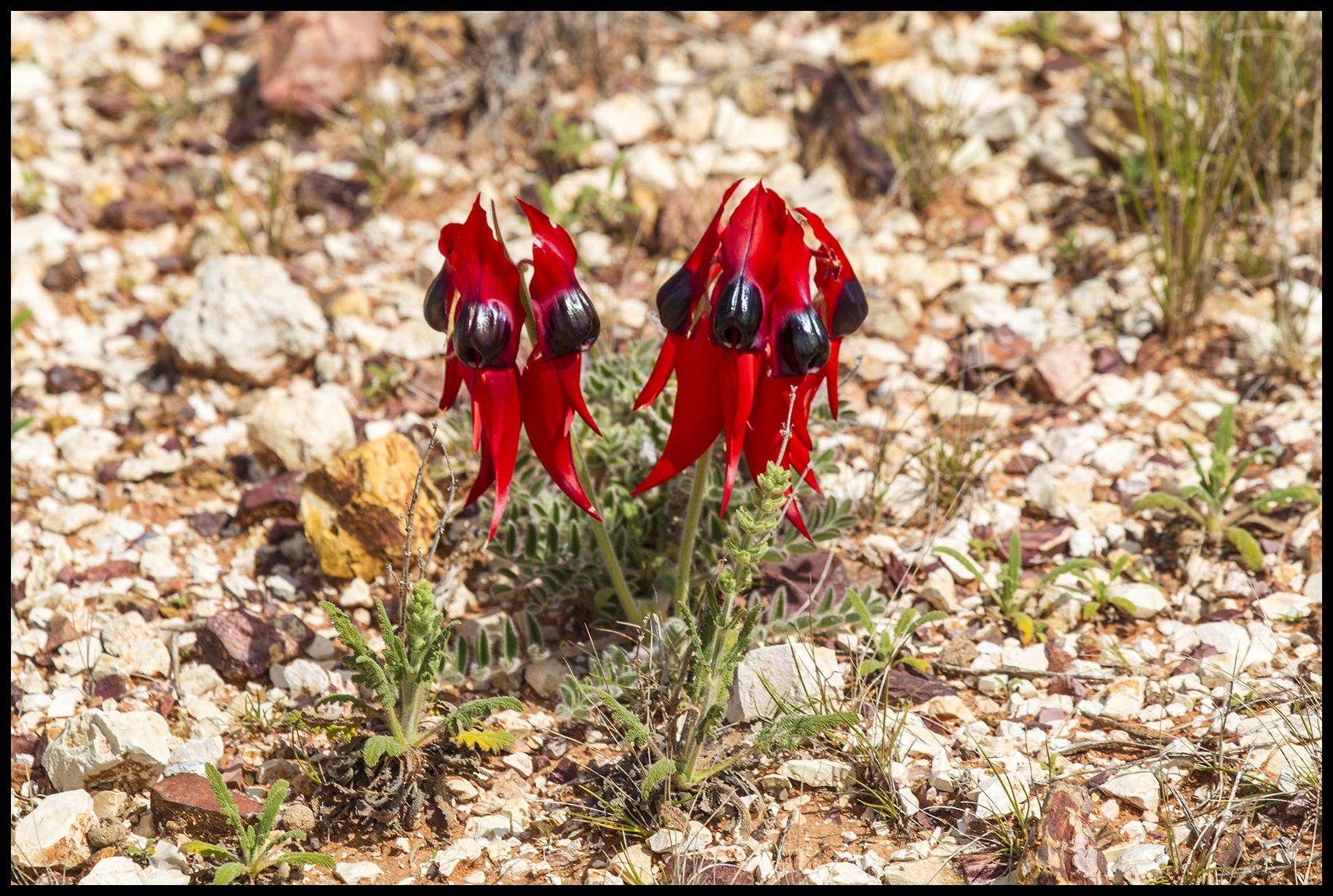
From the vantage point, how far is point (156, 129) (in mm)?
4367

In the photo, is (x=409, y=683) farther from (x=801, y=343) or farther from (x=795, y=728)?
(x=801, y=343)

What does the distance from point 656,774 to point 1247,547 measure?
1420mm

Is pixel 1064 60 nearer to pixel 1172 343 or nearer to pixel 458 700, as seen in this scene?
pixel 1172 343

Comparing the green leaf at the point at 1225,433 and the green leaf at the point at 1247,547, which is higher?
the green leaf at the point at 1225,433

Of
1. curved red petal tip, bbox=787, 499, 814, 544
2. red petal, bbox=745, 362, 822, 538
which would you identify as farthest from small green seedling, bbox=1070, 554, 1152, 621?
red petal, bbox=745, 362, 822, 538

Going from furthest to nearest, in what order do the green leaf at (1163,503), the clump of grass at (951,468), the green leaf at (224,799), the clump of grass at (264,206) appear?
1. the clump of grass at (264,206)
2. the clump of grass at (951,468)
3. the green leaf at (1163,503)
4. the green leaf at (224,799)

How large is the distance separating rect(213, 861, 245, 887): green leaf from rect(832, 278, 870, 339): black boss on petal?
1.27m

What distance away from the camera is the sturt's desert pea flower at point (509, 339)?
79.8 inches

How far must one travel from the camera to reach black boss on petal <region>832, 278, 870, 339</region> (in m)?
2.13

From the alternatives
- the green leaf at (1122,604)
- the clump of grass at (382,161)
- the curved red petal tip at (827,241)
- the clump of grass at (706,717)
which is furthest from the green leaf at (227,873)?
the clump of grass at (382,161)

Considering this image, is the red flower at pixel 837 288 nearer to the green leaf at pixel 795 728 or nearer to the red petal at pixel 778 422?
the red petal at pixel 778 422

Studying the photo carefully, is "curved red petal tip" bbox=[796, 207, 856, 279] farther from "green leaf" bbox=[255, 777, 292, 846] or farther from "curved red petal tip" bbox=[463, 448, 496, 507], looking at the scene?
"green leaf" bbox=[255, 777, 292, 846]

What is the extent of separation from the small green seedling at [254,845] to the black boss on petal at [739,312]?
1.03m

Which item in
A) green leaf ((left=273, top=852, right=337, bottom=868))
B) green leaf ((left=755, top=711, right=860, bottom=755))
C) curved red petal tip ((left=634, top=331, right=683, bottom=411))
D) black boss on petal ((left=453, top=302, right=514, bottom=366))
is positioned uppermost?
black boss on petal ((left=453, top=302, right=514, bottom=366))
